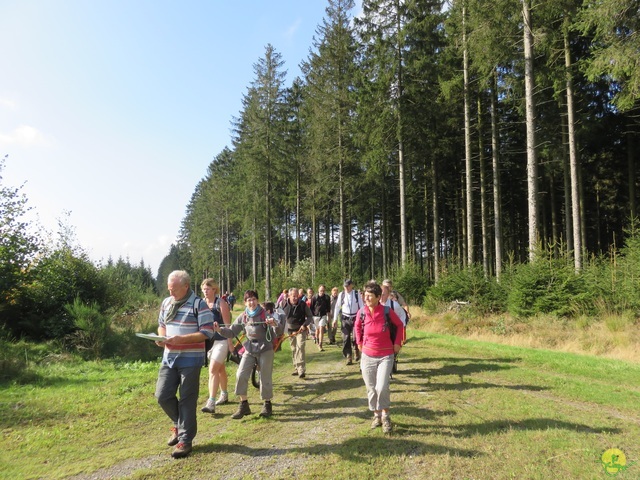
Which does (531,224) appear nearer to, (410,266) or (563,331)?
(563,331)

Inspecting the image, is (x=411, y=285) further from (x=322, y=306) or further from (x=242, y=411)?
(x=242, y=411)

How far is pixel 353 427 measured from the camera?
5.10 m

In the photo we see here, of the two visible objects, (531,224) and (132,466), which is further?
(531,224)

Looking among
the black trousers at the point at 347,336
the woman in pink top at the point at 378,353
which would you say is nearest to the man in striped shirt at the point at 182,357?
the woman in pink top at the point at 378,353

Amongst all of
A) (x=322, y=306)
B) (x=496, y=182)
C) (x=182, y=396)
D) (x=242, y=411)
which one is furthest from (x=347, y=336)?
(x=496, y=182)

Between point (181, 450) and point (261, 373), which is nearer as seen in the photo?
point (181, 450)

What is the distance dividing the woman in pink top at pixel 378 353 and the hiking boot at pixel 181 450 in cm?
229

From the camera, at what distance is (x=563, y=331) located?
10914 millimetres

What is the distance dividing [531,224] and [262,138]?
2310cm

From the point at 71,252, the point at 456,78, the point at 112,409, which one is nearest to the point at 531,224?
the point at 456,78

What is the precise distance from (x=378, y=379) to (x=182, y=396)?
2.47 m

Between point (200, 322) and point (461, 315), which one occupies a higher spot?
point (200, 322)
